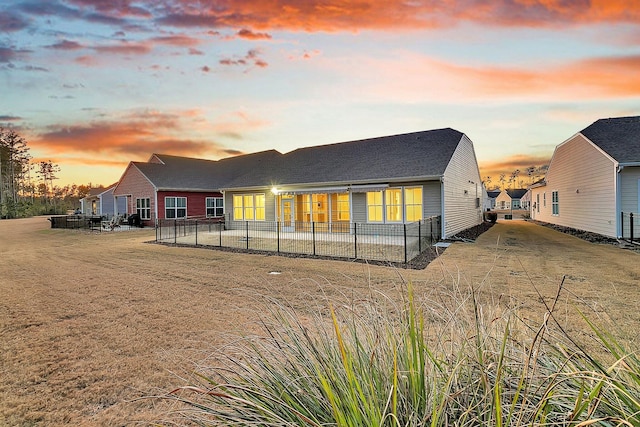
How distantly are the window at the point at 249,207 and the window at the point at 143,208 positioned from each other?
9309 millimetres

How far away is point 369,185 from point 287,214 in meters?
5.91

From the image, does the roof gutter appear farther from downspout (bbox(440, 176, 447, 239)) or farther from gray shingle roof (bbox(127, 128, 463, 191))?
downspout (bbox(440, 176, 447, 239))

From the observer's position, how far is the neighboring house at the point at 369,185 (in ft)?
50.9

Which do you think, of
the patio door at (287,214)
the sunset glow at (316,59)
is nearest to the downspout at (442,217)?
the sunset glow at (316,59)

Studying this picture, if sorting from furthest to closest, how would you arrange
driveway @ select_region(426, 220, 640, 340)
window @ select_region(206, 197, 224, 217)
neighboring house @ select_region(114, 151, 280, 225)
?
window @ select_region(206, 197, 224, 217) → neighboring house @ select_region(114, 151, 280, 225) → driveway @ select_region(426, 220, 640, 340)

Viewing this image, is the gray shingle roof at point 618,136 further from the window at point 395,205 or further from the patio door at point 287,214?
the patio door at point 287,214

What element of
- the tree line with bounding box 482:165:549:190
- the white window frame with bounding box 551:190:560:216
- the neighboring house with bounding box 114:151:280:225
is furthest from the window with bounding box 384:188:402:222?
the tree line with bounding box 482:165:549:190

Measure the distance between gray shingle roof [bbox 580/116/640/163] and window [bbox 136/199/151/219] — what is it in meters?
29.8

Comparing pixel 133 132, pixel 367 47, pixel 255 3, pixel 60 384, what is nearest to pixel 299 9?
pixel 255 3

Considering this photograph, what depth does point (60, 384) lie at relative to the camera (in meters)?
3.25

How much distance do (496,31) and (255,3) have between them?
6921mm

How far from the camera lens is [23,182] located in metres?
64.3

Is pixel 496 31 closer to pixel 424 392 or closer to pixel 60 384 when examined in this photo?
pixel 424 392

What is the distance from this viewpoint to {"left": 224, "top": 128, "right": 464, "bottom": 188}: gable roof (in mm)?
15914
